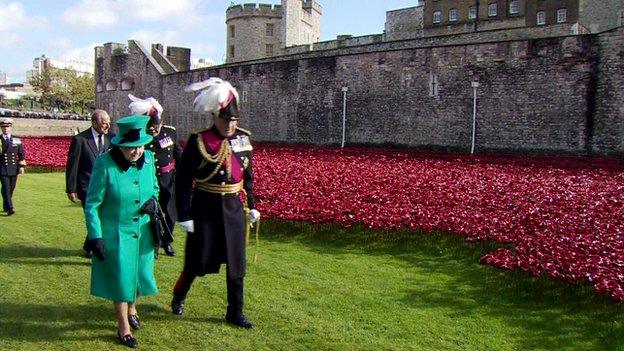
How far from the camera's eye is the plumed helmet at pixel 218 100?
5.03m

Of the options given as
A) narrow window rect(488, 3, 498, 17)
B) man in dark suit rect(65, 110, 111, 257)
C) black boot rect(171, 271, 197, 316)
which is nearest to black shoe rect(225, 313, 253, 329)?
black boot rect(171, 271, 197, 316)

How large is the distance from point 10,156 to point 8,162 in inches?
4.5

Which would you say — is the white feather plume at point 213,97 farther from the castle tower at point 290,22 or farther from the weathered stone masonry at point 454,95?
the castle tower at point 290,22

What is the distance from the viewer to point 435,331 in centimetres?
526

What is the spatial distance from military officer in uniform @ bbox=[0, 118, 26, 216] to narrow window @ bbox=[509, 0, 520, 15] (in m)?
46.7

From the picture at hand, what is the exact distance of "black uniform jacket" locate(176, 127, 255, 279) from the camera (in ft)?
16.9

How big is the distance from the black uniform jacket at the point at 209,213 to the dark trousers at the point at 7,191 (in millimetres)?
6680

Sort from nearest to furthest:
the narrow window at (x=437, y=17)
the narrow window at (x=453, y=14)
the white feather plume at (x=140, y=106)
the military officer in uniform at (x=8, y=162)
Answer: the white feather plume at (x=140, y=106), the military officer in uniform at (x=8, y=162), the narrow window at (x=453, y=14), the narrow window at (x=437, y=17)

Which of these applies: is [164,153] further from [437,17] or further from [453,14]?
[437,17]

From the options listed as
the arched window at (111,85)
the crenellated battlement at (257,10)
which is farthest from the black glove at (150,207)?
the crenellated battlement at (257,10)

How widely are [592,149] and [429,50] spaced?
290 inches

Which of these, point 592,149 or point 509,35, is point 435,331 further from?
point 509,35

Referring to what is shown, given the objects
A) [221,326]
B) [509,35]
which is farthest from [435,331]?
[509,35]

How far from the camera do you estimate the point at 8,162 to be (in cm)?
1088
